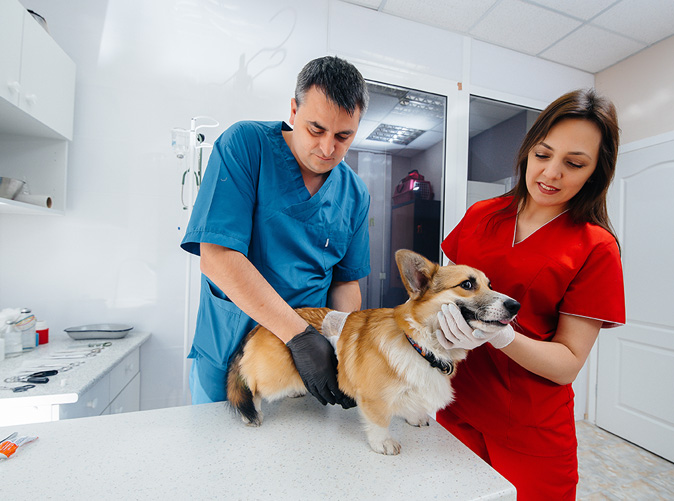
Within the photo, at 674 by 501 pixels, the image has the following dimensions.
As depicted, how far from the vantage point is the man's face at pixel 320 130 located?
3.25 ft

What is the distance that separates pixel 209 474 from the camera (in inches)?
29.2

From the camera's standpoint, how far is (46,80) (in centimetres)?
196

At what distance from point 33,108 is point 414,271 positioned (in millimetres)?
2264

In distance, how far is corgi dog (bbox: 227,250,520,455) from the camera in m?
0.88

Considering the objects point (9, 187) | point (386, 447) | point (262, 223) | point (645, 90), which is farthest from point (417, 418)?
point (645, 90)

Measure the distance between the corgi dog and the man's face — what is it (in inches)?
15.5

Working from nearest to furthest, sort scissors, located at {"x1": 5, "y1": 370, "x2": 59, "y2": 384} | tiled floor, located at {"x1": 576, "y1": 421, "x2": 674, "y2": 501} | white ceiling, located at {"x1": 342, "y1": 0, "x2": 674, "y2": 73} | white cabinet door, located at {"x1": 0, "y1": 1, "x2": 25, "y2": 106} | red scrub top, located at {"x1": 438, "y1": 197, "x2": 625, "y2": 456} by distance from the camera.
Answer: red scrub top, located at {"x1": 438, "y1": 197, "x2": 625, "y2": 456}, scissors, located at {"x1": 5, "y1": 370, "x2": 59, "y2": 384}, white cabinet door, located at {"x1": 0, "y1": 1, "x2": 25, "y2": 106}, tiled floor, located at {"x1": 576, "y1": 421, "x2": 674, "y2": 501}, white ceiling, located at {"x1": 342, "y1": 0, "x2": 674, "y2": 73}

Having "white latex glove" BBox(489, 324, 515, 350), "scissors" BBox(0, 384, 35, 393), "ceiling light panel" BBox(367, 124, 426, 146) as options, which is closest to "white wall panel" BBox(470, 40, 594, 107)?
"ceiling light panel" BBox(367, 124, 426, 146)

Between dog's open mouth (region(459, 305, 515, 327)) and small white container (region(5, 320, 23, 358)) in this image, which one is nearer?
dog's open mouth (region(459, 305, 515, 327))

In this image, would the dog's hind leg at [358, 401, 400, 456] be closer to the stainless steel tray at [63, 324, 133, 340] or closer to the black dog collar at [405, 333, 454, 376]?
the black dog collar at [405, 333, 454, 376]

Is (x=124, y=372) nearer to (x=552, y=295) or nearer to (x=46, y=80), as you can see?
(x=46, y=80)

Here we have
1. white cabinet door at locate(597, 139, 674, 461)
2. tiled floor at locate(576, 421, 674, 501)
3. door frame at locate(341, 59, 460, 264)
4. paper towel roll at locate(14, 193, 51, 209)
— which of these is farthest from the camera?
door frame at locate(341, 59, 460, 264)

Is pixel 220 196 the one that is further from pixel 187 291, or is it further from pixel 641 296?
pixel 641 296

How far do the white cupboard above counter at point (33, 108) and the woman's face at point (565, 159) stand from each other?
2.42 metres
